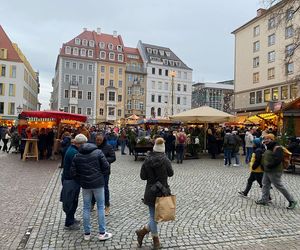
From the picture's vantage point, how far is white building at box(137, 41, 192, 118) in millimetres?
74375

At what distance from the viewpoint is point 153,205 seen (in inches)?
185

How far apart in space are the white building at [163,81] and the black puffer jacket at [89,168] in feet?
220

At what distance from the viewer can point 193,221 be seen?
611cm

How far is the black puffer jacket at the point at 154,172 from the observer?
4.70 metres

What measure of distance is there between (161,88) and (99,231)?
71.6 m

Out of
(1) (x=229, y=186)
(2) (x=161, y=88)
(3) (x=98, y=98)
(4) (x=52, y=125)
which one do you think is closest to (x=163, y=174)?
(1) (x=229, y=186)

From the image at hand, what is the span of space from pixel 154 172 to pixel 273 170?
374 centimetres

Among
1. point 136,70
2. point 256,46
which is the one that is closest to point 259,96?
point 256,46

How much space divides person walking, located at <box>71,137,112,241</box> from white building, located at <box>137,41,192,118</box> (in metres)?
66.9

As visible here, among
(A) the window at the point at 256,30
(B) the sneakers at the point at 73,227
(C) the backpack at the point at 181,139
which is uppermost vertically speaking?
(A) the window at the point at 256,30

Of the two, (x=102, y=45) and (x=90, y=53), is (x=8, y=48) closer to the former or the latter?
(x=90, y=53)

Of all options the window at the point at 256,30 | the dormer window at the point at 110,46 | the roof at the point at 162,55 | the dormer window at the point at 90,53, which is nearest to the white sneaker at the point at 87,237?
the window at the point at 256,30

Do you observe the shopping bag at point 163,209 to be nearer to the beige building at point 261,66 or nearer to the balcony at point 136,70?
the beige building at point 261,66

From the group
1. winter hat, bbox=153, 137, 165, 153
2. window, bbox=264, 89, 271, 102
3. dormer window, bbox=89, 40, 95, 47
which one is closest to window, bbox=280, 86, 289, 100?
window, bbox=264, 89, 271, 102
